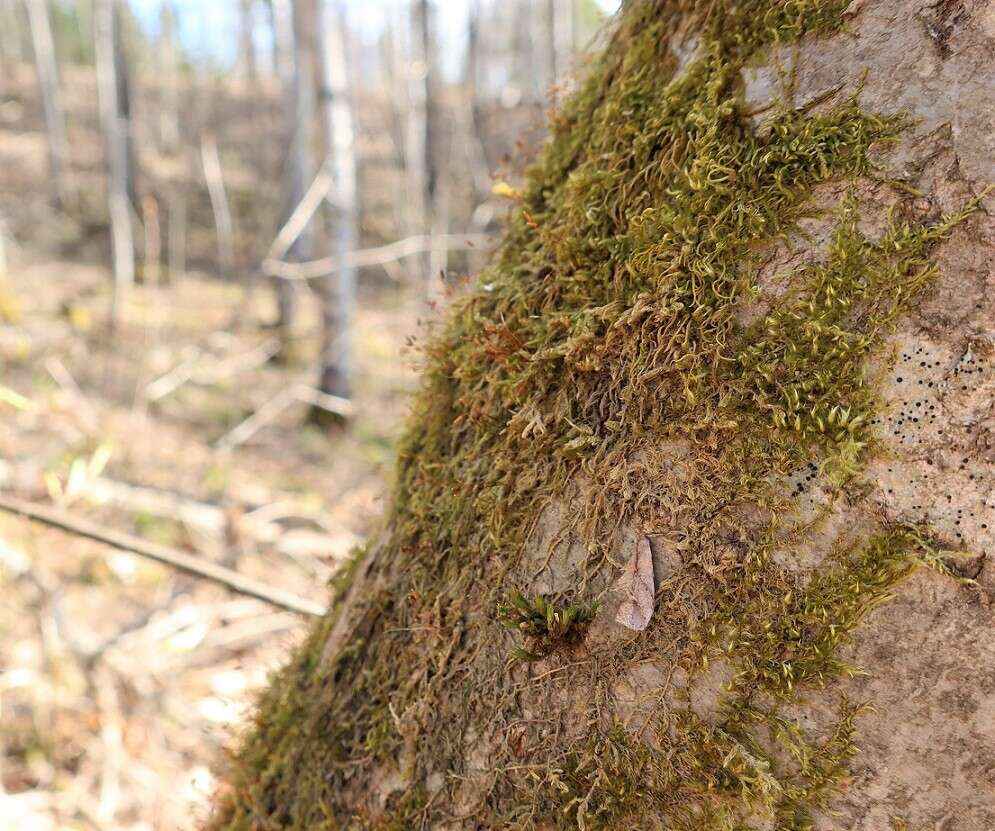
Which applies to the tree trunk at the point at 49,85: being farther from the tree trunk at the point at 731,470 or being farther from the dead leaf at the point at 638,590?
the dead leaf at the point at 638,590

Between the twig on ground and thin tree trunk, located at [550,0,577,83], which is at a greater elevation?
thin tree trunk, located at [550,0,577,83]

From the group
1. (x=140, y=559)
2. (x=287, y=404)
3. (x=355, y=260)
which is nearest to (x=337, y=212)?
(x=355, y=260)

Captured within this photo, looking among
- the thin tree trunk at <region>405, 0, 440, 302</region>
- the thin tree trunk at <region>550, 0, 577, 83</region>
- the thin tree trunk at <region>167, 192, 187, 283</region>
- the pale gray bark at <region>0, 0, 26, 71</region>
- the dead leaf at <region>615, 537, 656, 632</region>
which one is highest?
the pale gray bark at <region>0, 0, 26, 71</region>

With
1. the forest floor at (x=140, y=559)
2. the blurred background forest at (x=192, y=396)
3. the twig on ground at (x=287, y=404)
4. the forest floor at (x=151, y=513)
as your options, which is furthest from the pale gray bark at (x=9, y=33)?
the twig on ground at (x=287, y=404)

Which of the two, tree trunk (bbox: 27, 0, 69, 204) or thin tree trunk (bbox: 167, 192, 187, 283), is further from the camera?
tree trunk (bbox: 27, 0, 69, 204)

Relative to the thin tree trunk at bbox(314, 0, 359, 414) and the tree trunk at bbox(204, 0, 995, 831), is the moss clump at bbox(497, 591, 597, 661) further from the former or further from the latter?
the thin tree trunk at bbox(314, 0, 359, 414)

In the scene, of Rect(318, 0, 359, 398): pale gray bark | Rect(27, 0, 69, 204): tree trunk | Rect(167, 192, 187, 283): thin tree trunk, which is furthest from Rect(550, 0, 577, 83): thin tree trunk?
Rect(27, 0, 69, 204): tree trunk

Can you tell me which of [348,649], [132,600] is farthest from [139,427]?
[348,649]

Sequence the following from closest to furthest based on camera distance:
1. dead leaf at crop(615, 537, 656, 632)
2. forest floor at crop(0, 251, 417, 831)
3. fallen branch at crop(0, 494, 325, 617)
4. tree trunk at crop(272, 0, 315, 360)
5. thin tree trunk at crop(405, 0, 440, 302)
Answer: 1. dead leaf at crop(615, 537, 656, 632)
2. fallen branch at crop(0, 494, 325, 617)
3. forest floor at crop(0, 251, 417, 831)
4. tree trunk at crop(272, 0, 315, 360)
5. thin tree trunk at crop(405, 0, 440, 302)
